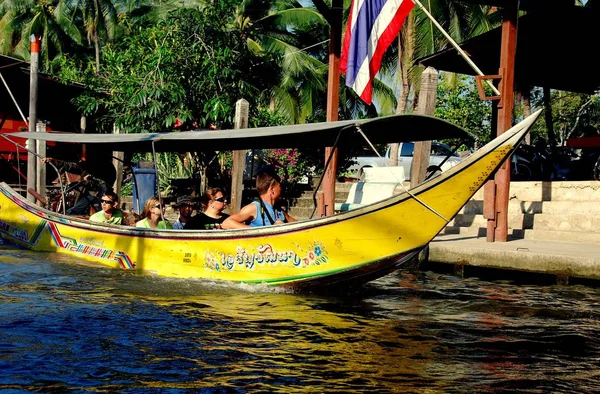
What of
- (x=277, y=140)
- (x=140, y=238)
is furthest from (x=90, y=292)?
(x=277, y=140)

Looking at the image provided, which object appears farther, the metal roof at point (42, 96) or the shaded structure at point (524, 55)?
the metal roof at point (42, 96)

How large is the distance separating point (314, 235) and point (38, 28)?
3106 centimetres

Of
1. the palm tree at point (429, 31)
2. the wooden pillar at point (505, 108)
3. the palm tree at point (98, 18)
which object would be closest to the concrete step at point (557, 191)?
the wooden pillar at point (505, 108)

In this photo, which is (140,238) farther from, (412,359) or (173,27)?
(173,27)

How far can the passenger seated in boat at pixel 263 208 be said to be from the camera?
9500mm

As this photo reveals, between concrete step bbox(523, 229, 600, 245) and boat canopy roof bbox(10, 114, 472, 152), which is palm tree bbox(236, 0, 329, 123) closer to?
concrete step bbox(523, 229, 600, 245)

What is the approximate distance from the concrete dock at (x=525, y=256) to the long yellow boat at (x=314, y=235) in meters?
1.85

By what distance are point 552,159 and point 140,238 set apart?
957 centimetres

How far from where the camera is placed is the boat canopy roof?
8.85 m

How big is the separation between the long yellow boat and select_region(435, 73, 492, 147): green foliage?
17390mm

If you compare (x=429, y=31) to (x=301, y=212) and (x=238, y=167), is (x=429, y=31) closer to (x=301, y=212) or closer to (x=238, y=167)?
(x=301, y=212)

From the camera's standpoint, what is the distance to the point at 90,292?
31.1 ft

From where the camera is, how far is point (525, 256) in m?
9.87

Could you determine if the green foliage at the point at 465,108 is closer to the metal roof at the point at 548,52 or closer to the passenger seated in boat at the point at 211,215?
the metal roof at the point at 548,52
